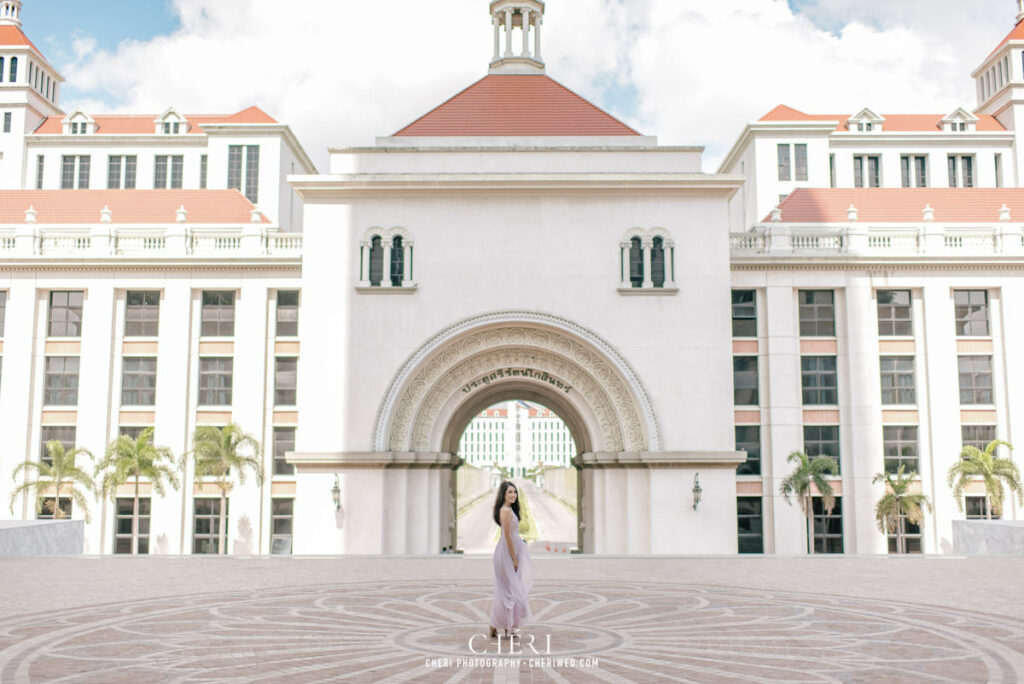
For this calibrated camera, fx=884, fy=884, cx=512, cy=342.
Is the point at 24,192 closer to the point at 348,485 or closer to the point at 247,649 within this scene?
the point at 348,485

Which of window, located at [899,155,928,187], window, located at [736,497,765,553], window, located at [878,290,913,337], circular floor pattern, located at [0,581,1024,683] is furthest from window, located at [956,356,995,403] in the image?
window, located at [899,155,928,187]

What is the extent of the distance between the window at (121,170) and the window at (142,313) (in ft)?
84.9

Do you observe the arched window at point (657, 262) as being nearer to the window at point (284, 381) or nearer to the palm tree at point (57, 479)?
the window at point (284, 381)

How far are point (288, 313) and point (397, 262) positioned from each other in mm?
7751

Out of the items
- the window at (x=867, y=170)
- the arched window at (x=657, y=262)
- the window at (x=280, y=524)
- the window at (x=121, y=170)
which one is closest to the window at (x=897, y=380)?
the arched window at (x=657, y=262)

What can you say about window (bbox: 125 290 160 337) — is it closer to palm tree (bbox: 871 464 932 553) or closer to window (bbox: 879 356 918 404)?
palm tree (bbox: 871 464 932 553)

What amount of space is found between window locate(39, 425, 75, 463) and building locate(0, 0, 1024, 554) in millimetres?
205

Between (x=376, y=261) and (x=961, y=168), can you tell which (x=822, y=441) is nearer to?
(x=376, y=261)

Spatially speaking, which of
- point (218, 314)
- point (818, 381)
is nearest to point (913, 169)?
point (818, 381)

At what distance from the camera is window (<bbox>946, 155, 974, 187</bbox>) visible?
183 ft

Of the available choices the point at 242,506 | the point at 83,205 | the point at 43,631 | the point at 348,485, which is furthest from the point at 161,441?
the point at 43,631

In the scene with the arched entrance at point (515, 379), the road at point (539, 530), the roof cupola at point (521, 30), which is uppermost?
the roof cupola at point (521, 30)

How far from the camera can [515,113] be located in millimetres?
29641

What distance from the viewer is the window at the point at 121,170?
2200 inches
